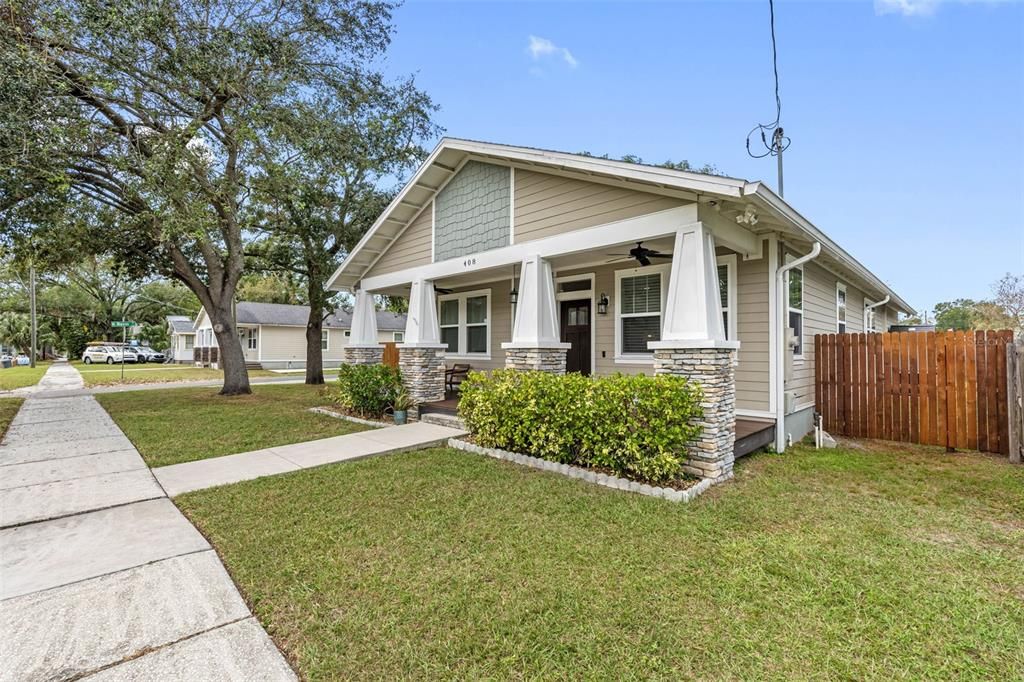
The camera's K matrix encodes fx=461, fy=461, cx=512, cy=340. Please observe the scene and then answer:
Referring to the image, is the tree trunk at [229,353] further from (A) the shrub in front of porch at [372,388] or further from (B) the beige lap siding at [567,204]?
(B) the beige lap siding at [567,204]

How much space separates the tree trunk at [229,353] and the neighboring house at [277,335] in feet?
37.8

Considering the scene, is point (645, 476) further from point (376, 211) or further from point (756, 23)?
point (376, 211)

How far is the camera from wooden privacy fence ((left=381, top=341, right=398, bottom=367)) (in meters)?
10.4

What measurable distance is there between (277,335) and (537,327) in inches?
1012

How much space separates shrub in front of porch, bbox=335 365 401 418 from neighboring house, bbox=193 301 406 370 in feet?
54.9

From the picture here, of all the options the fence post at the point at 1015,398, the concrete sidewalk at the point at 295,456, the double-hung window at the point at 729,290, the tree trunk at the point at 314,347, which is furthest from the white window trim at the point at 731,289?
the tree trunk at the point at 314,347

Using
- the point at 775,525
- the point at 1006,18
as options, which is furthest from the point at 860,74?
the point at 775,525

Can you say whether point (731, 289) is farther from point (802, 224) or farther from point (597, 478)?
point (597, 478)

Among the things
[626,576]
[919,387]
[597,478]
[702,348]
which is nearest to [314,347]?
[597,478]

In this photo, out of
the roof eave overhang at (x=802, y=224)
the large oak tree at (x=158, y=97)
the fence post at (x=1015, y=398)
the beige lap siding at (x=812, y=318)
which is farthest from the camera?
the large oak tree at (x=158, y=97)

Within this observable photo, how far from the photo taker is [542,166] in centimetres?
701

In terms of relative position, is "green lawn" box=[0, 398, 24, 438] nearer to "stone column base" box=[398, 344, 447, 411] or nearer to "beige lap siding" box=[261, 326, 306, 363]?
"stone column base" box=[398, 344, 447, 411]

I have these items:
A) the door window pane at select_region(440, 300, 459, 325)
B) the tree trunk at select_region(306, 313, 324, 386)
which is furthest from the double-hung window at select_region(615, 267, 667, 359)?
the tree trunk at select_region(306, 313, 324, 386)

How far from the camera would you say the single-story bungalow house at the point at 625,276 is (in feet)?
17.5
